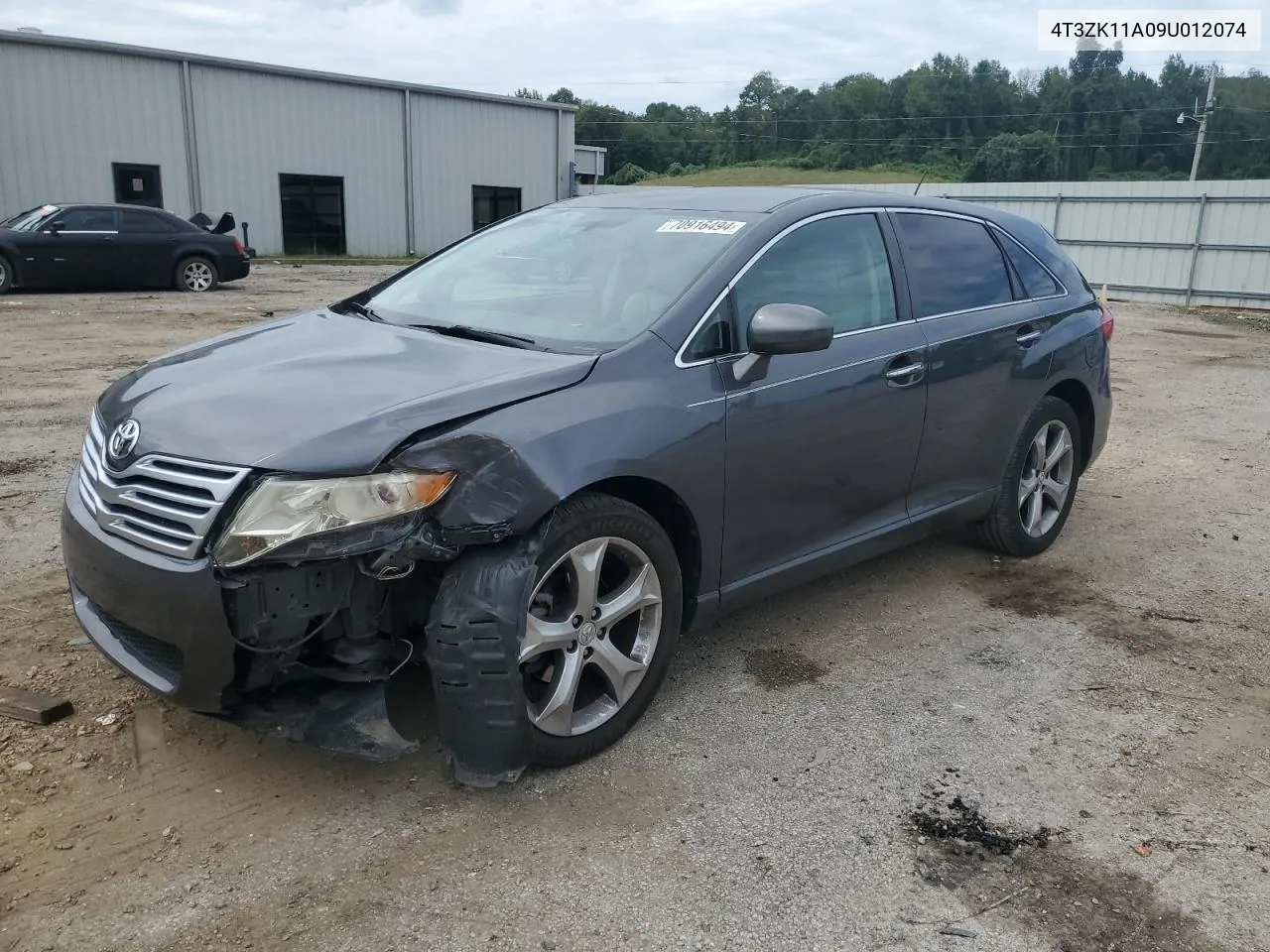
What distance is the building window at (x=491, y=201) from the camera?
3222cm

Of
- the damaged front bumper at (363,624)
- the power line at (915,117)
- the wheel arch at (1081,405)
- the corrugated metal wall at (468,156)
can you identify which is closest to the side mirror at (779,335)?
the damaged front bumper at (363,624)

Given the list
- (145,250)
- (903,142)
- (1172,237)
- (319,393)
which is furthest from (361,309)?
(903,142)

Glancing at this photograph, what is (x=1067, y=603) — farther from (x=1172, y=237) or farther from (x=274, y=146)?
(x=274, y=146)

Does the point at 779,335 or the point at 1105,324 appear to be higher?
the point at 779,335

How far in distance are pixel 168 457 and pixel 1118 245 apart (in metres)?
23.6

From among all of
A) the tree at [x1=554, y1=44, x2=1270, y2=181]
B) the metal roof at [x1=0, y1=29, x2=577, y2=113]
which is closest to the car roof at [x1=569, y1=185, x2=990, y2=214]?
the metal roof at [x1=0, y1=29, x2=577, y2=113]

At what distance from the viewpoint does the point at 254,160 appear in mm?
26578

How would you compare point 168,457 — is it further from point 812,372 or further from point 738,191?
point 738,191

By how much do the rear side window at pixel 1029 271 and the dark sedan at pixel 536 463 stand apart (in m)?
0.52

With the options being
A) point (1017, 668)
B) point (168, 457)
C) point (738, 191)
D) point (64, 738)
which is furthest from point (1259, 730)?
point (64, 738)

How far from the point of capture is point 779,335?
3324mm

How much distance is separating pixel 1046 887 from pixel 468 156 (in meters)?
31.5

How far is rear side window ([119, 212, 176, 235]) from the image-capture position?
16.1 m

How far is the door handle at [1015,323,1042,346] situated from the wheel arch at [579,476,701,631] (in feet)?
7.31
